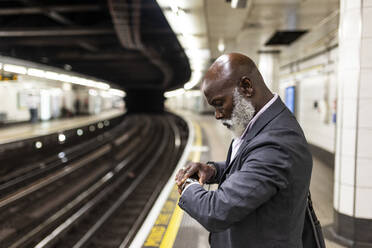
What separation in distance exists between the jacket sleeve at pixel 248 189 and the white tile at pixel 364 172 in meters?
2.54

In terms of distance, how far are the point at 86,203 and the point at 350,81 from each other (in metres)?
7.61

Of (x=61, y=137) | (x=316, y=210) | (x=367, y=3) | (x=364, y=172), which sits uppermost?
(x=367, y=3)

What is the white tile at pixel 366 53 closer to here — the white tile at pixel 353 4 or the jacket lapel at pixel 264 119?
the white tile at pixel 353 4

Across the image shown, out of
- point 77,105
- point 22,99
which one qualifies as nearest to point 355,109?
point 22,99

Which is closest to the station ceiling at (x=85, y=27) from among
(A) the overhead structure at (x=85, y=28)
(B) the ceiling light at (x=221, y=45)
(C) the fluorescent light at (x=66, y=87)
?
(A) the overhead structure at (x=85, y=28)

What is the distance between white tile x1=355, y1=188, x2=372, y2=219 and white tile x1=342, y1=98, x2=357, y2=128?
71 centimetres

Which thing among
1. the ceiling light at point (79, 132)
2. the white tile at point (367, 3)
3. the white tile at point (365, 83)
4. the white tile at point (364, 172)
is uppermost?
the white tile at point (367, 3)

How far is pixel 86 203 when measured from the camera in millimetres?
8898

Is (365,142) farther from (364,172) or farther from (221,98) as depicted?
(221,98)

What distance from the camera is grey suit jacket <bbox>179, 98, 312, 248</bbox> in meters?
1.28

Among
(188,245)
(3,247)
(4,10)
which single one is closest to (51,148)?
(4,10)

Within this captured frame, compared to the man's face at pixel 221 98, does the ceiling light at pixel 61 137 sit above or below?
below

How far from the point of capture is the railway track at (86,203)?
21.7 ft

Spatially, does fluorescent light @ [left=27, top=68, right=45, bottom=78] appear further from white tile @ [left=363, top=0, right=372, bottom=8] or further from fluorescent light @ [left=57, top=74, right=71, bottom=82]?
white tile @ [left=363, top=0, right=372, bottom=8]
